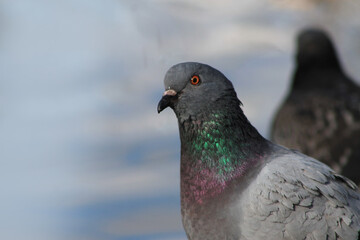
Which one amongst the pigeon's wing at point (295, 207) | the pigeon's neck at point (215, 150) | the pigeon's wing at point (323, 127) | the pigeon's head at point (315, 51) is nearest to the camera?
the pigeon's wing at point (295, 207)

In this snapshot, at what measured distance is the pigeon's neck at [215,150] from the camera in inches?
200

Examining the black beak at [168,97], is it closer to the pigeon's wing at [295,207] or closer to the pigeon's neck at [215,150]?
the pigeon's neck at [215,150]

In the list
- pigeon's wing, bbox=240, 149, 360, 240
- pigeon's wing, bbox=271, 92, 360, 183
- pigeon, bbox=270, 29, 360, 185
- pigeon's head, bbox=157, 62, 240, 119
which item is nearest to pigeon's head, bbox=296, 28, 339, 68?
pigeon, bbox=270, 29, 360, 185

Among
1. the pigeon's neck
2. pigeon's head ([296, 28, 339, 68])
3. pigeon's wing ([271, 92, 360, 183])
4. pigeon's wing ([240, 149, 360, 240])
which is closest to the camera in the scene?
pigeon's wing ([240, 149, 360, 240])

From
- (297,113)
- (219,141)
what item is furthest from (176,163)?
(219,141)

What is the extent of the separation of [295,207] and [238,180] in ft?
1.46

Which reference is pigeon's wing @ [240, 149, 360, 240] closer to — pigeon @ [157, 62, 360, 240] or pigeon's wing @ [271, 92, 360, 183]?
pigeon @ [157, 62, 360, 240]

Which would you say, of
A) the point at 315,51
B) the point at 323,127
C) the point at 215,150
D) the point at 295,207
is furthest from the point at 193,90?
the point at 315,51

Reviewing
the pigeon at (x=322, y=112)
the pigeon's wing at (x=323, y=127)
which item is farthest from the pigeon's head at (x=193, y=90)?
the pigeon's wing at (x=323, y=127)

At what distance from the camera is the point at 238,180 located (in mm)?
5000

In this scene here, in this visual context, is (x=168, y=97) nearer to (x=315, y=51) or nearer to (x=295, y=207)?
(x=295, y=207)

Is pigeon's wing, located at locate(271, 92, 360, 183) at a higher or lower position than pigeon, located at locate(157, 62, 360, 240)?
lower

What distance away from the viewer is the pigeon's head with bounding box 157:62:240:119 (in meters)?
5.14

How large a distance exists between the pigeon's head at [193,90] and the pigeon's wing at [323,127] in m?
4.58
